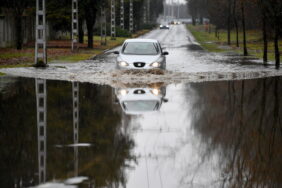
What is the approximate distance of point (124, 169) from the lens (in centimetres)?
834

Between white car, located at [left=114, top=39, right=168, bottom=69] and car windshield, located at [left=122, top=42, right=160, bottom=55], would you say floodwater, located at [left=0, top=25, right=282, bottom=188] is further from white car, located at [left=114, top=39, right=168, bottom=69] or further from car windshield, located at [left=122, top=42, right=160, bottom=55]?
car windshield, located at [left=122, top=42, right=160, bottom=55]

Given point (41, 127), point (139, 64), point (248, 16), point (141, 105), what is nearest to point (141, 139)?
point (41, 127)

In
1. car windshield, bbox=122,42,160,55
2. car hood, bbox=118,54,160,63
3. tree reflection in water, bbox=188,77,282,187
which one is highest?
car windshield, bbox=122,42,160,55

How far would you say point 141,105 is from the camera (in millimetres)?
15414

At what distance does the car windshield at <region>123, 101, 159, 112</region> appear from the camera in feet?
48.2

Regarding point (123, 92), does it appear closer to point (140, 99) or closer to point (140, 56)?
point (140, 99)

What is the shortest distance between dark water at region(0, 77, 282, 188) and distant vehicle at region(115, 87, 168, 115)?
0.03 metres

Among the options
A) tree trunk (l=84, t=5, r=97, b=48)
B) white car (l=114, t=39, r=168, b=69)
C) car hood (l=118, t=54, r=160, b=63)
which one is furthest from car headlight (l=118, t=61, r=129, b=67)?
tree trunk (l=84, t=5, r=97, b=48)

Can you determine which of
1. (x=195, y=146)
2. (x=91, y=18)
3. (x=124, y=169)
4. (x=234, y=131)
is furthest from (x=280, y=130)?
(x=91, y=18)

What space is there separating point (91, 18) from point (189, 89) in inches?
1310

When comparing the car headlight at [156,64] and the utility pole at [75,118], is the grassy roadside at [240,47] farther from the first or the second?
the utility pole at [75,118]

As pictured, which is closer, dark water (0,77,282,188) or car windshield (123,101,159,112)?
dark water (0,77,282,188)

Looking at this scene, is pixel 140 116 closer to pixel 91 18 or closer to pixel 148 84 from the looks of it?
pixel 148 84

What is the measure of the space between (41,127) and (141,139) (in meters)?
2.10
